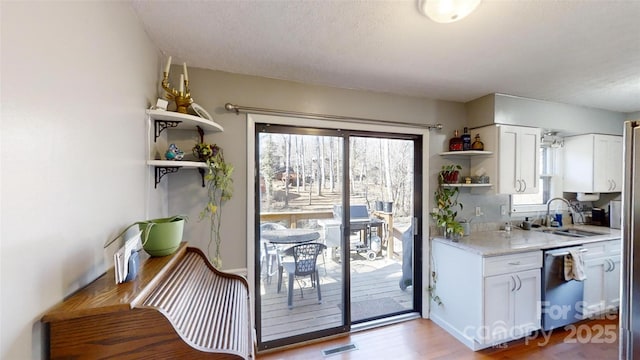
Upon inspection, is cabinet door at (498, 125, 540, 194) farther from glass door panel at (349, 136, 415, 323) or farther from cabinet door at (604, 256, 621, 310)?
cabinet door at (604, 256, 621, 310)

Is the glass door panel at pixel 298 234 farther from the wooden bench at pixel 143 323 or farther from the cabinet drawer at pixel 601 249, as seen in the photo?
the cabinet drawer at pixel 601 249

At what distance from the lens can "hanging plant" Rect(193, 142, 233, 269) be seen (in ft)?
6.10

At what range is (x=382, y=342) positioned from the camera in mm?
2346

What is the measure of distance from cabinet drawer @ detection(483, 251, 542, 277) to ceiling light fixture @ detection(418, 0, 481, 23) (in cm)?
187

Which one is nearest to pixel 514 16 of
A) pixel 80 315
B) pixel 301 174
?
pixel 301 174

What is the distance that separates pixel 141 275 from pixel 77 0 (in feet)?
3.16

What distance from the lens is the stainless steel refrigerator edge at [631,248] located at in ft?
3.93

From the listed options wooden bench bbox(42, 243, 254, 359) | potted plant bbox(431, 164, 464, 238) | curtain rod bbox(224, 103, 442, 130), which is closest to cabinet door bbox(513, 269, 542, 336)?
potted plant bbox(431, 164, 464, 238)

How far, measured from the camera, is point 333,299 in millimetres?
2543

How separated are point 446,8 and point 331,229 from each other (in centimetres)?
189

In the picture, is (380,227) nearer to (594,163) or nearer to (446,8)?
(446,8)

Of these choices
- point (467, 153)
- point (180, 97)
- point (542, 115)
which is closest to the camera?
point (180, 97)

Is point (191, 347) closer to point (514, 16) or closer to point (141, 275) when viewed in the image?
point (141, 275)

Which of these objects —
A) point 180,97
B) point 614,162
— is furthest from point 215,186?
point 614,162
